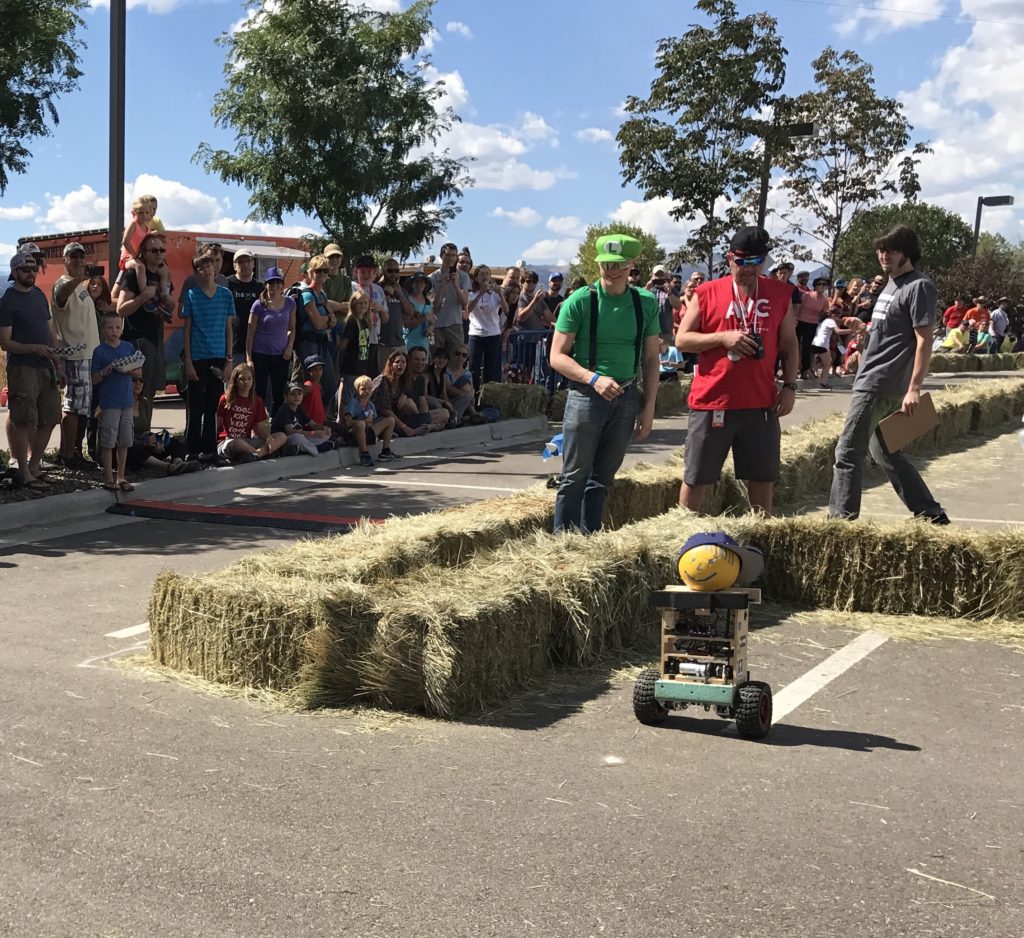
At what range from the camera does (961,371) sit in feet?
104

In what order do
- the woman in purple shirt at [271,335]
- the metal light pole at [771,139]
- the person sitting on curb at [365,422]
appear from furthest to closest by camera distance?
1. the metal light pole at [771,139]
2. the person sitting on curb at [365,422]
3. the woman in purple shirt at [271,335]

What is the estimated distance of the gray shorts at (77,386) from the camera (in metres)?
11.5

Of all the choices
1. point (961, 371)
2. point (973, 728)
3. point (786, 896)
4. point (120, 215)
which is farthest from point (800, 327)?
point (786, 896)

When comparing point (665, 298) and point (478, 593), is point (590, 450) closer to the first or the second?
point (478, 593)

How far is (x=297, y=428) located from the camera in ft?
42.5

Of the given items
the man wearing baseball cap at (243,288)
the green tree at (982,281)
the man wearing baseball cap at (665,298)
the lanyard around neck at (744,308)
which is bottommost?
the lanyard around neck at (744,308)

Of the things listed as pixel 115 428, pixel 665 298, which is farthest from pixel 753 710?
pixel 665 298

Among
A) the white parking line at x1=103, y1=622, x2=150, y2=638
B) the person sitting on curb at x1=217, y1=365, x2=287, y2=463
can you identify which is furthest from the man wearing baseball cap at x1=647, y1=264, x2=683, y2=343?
the white parking line at x1=103, y1=622, x2=150, y2=638

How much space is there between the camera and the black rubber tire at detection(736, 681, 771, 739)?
4.95m

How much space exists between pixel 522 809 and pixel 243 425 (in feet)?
28.5

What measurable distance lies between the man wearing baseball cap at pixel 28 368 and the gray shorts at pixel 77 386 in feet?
2.69

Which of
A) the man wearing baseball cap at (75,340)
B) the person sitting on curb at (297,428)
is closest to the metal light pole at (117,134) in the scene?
the man wearing baseball cap at (75,340)

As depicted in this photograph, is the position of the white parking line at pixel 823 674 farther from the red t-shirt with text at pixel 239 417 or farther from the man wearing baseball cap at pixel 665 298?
the man wearing baseball cap at pixel 665 298

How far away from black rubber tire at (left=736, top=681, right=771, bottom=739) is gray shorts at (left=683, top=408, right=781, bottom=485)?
8.61ft
